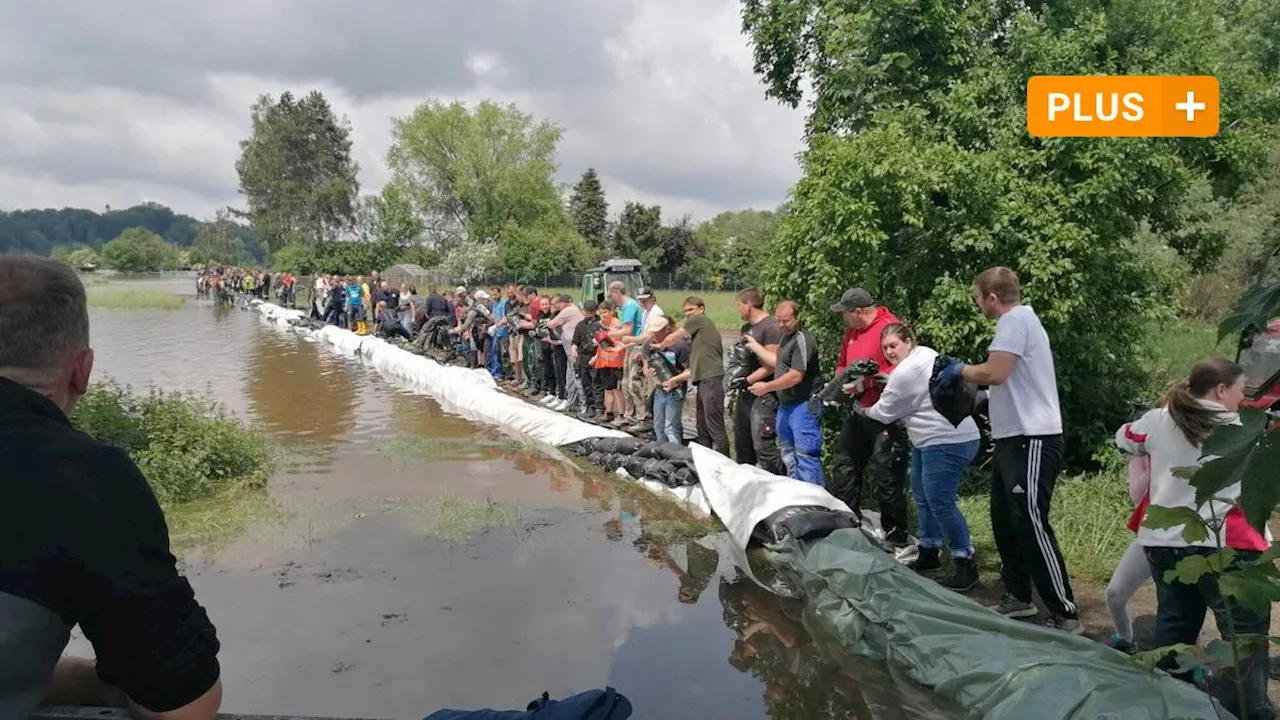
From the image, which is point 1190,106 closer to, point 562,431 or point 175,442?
point 562,431

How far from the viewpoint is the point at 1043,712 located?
114 inches

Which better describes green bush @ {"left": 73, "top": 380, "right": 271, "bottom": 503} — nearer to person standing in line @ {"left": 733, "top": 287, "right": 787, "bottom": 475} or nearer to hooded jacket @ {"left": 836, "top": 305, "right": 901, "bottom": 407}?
person standing in line @ {"left": 733, "top": 287, "right": 787, "bottom": 475}

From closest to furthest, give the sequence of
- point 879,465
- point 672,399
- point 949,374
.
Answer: point 949,374, point 879,465, point 672,399

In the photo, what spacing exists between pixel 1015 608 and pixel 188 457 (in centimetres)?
675

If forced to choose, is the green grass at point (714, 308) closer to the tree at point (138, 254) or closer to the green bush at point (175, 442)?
the green bush at point (175, 442)

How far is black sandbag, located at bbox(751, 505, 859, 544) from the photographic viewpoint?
5.04m

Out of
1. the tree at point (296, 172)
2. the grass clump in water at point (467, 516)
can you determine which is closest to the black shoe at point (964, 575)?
the grass clump in water at point (467, 516)

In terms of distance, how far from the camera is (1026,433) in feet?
13.8

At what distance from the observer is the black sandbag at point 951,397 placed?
460cm

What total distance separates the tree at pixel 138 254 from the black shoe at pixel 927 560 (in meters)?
120

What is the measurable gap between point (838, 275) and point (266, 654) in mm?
5495

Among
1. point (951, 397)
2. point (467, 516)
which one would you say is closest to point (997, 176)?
point (951, 397)

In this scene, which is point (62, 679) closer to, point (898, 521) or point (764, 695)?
point (764, 695)

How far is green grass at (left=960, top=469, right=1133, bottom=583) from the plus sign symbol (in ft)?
12.8
